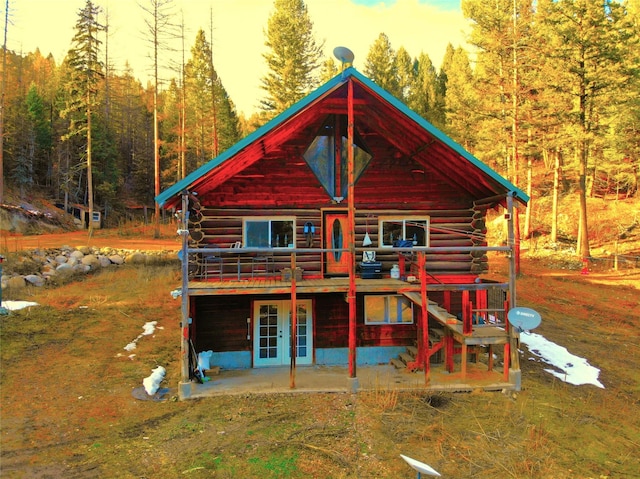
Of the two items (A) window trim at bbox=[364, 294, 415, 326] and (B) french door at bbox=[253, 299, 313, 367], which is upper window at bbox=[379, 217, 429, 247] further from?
(B) french door at bbox=[253, 299, 313, 367]

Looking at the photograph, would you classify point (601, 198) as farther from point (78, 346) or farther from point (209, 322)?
point (78, 346)

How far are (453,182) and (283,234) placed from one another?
6.27 meters

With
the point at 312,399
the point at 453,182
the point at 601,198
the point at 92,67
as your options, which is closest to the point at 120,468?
the point at 312,399

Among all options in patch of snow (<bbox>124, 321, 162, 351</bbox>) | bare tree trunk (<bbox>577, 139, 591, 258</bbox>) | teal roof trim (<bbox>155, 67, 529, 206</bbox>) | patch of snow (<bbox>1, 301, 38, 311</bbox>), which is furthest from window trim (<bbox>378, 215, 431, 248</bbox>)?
bare tree trunk (<bbox>577, 139, 591, 258</bbox>)

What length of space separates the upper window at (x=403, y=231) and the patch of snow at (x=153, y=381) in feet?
27.7

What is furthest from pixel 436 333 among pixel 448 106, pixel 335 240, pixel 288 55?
pixel 448 106

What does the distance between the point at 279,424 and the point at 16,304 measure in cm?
1517

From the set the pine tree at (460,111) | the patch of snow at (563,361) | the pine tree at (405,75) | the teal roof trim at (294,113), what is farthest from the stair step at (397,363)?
the pine tree at (405,75)

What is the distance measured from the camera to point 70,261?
86.3ft

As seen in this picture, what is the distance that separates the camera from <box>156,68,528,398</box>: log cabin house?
13242 mm

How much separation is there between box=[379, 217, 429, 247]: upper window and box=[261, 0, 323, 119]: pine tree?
3079 centimetres

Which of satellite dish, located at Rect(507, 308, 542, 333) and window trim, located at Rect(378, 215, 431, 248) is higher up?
window trim, located at Rect(378, 215, 431, 248)

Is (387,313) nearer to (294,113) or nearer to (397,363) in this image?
(397,363)

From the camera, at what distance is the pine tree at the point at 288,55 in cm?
4191
